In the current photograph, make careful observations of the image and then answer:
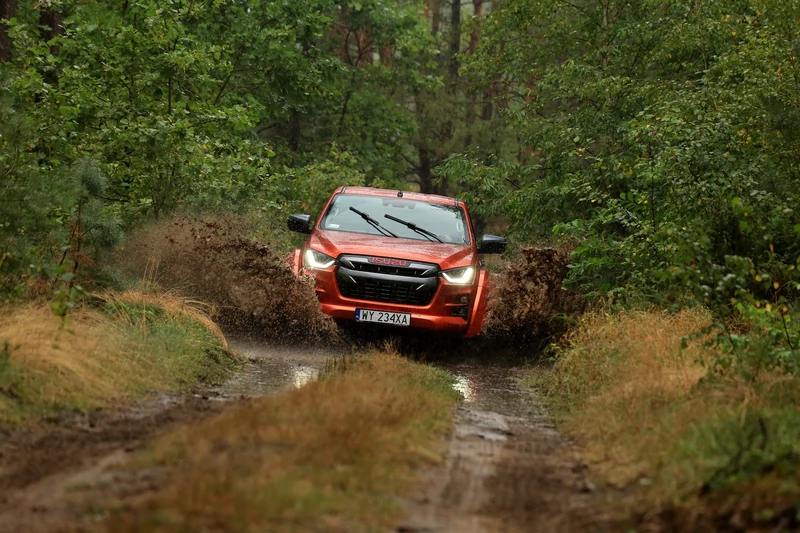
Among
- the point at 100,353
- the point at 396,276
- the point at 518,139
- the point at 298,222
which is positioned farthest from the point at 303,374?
the point at 518,139

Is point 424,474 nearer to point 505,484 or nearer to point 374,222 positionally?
point 505,484

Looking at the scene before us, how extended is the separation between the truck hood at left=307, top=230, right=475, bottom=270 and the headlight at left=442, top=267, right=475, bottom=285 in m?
0.06

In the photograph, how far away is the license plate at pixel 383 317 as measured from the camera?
40.1 feet

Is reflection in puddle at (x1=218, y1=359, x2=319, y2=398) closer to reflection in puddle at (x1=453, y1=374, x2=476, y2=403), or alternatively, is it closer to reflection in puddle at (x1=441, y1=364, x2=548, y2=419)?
reflection in puddle at (x1=453, y1=374, x2=476, y2=403)

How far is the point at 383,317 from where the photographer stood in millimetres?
12250

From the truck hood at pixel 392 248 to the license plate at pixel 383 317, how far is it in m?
0.66

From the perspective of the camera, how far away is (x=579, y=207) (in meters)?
18.5

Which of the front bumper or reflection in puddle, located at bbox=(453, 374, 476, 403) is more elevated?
the front bumper

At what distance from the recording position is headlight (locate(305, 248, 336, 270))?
1242cm

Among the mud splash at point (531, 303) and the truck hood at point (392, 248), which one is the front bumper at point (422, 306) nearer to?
the truck hood at point (392, 248)

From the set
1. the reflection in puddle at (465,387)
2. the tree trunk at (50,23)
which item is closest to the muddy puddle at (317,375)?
the reflection in puddle at (465,387)

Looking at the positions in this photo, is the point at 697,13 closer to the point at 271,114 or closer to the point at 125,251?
the point at 125,251

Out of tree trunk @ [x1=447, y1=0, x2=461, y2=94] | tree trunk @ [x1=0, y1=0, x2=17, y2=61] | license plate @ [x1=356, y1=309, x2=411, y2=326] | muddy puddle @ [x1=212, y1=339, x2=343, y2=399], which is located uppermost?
tree trunk @ [x1=447, y1=0, x2=461, y2=94]

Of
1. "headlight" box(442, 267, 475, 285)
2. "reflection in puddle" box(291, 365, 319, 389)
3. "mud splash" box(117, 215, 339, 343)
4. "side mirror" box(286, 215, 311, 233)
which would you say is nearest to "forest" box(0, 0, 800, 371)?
"mud splash" box(117, 215, 339, 343)
